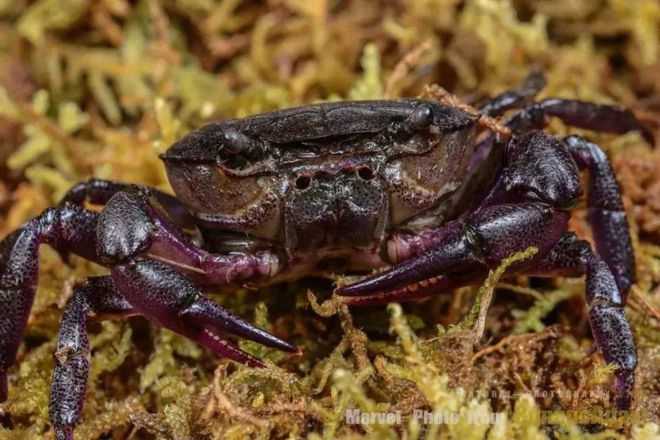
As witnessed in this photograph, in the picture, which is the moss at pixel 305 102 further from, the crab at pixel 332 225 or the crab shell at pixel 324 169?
the crab shell at pixel 324 169

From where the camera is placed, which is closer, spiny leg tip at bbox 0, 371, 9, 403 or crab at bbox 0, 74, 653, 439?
crab at bbox 0, 74, 653, 439

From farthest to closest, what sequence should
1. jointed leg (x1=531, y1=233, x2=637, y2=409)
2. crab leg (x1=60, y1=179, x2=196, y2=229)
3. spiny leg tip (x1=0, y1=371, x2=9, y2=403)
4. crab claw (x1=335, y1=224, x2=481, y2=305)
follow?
crab leg (x1=60, y1=179, x2=196, y2=229) → spiny leg tip (x1=0, y1=371, x2=9, y2=403) → jointed leg (x1=531, y1=233, x2=637, y2=409) → crab claw (x1=335, y1=224, x2=481, y2=305)

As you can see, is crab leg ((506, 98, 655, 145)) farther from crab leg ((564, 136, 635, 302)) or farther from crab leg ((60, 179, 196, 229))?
crab leg ((60, 179, 196, 229))

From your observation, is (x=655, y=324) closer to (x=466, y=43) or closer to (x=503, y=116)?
(x=503, y=116)

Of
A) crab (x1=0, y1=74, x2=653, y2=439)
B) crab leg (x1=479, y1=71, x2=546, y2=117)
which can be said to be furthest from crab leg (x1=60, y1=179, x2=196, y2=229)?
crab leg (x1=479, y1=71, x2=546, y2=117)

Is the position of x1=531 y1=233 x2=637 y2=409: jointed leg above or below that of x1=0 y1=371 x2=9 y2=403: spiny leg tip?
above

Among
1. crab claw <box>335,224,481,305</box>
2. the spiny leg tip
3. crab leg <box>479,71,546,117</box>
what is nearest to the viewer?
crab claw <box>335,224,481,305</box>

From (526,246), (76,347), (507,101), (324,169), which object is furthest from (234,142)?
(507,101)

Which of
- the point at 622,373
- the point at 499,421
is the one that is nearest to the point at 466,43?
the point at 622,373
